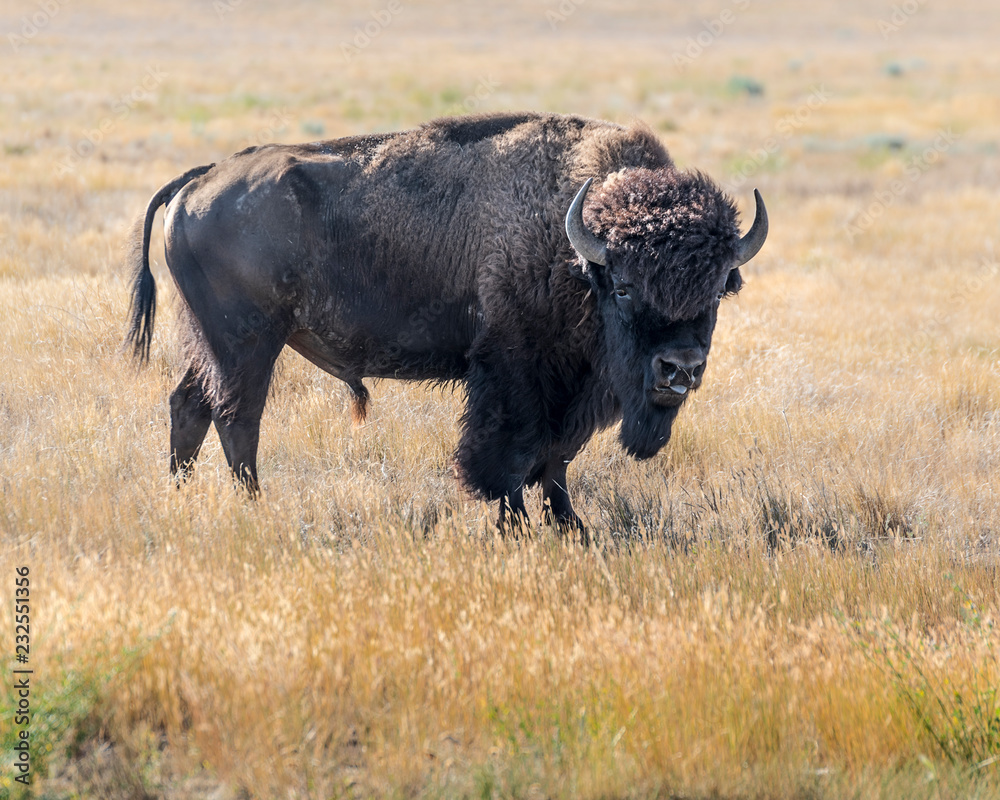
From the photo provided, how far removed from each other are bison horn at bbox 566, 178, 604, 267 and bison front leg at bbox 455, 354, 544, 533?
30.6 inches

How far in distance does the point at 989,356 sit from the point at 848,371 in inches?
58.6

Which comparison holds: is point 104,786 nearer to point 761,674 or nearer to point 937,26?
point 761,674

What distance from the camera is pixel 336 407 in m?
6.88

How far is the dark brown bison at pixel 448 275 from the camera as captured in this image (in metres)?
5.09

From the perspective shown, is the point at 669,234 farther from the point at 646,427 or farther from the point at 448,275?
the point at 448,275

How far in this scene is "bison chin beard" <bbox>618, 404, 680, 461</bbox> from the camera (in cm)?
489

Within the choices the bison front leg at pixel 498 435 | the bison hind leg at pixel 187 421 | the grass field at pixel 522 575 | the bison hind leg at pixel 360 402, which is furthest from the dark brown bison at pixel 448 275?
the grass field at pixel 522 575

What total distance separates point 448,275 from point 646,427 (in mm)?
1424

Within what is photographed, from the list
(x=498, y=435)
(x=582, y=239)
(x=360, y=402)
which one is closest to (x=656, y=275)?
(x=582, y=239)

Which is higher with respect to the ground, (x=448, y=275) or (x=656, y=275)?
(x=656, y=275)

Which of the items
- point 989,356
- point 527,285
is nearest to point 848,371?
point 989,356

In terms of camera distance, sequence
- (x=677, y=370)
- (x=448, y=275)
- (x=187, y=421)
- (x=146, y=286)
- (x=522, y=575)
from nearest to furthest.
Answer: (x=522, y=575) → (x=677, y=370) → (x=448, y=275) → (x=146, y=286) → (x=187, y=421)

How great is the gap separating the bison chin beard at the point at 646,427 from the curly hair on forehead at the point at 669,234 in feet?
1.86

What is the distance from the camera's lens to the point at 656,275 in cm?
460
